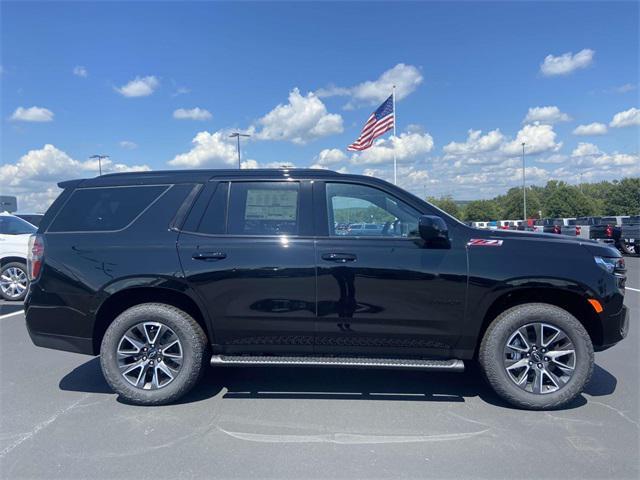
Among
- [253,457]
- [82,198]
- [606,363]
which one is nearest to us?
[253,457]

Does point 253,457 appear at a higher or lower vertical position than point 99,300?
lower

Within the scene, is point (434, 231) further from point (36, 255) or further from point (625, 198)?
point (625, 198)

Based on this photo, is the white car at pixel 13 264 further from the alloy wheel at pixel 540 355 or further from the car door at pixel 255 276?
the alloy wheel at pixel 540 355

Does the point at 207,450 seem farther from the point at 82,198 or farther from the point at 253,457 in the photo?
the point at 82,198

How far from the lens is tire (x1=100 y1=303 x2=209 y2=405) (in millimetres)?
4121

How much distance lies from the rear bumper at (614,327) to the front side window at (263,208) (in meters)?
2.78

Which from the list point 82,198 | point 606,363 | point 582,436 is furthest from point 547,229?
point 82,198

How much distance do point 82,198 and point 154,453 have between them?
242 centimetres

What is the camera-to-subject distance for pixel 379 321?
4031 mm

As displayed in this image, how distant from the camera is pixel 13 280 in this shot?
9.64 m

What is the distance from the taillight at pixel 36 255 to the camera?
4254 millimetres

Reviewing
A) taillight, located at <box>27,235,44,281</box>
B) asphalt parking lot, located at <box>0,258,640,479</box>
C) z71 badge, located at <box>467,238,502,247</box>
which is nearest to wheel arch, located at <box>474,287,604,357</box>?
z71 badge, located at <box>467,238,502,247</box>

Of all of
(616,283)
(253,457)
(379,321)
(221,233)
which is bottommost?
(253,457)

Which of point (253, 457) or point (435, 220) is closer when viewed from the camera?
point (253, 457)
